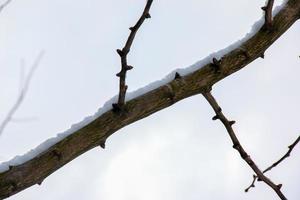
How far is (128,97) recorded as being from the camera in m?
2.53

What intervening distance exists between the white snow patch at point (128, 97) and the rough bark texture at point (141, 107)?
0.04 meters

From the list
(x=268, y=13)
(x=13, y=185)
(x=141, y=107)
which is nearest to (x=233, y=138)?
(x=141, y=107)

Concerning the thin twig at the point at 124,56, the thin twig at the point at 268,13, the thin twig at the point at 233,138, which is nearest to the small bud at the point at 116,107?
the thin twig at the point at 124,56

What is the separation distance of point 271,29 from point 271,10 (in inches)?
5.0

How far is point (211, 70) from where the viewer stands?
2.60m

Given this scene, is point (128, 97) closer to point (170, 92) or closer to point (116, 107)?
point (116, 107)

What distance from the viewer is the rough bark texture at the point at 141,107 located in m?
2.35

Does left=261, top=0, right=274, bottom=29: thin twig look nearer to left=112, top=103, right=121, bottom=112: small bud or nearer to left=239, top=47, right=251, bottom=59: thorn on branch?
left=239, top=47, right=251, bottom=59: thorn on branch

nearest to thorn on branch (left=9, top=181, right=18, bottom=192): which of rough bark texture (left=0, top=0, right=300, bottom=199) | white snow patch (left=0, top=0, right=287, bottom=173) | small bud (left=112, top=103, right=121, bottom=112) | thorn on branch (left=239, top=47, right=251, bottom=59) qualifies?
rough bark texture (left=0, top=0, right=300, bottom=199)

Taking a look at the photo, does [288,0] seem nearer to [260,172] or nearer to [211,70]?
[211,70]

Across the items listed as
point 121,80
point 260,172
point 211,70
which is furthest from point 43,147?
point 260,172

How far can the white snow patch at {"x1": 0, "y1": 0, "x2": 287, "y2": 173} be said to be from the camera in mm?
2438

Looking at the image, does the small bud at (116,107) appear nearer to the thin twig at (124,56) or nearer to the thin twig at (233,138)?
the thin twig at (124,56)

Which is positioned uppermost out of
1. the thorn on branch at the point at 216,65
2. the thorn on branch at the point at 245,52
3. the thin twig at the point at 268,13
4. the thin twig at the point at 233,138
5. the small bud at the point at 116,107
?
the thin twig at the point at 268,13
